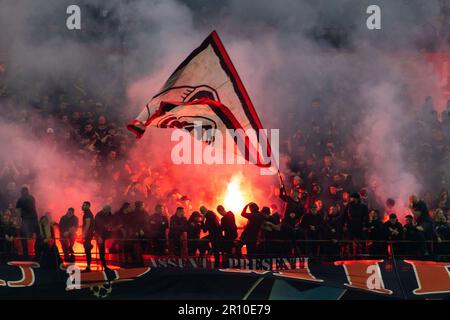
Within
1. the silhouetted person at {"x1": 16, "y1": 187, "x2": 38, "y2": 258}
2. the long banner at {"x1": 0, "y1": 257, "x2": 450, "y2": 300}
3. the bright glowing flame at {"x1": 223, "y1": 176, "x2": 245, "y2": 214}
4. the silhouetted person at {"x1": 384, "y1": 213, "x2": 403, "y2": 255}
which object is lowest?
the long banner at {"x1": 0, "y1": 257, "x2": 450, "y2": 300}

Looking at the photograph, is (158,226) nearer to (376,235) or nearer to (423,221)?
(376,235)

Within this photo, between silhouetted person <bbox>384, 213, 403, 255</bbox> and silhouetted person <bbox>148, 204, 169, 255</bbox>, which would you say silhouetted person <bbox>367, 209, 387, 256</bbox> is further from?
silhouetted person <bbox>148, 204, 169, 255</bbox>

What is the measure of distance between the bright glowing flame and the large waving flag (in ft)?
11.2

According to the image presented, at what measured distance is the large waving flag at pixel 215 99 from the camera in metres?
15.1

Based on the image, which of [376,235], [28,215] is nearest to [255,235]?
[376,235]

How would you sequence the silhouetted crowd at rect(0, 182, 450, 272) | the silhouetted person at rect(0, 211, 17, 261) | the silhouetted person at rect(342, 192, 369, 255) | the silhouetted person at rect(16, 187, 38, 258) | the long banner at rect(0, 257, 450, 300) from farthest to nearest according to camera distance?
the silhouetted person at rect(16, 187, 38, 258) < the silhouetted person at rect(0, 211, 17, 261) < the silhouetted person at rect(342, 192, 369, 255) < the silhouetted crowd at rect(0, 182, 450, 272) < the long banner at rect(0, 257, 450, 300)

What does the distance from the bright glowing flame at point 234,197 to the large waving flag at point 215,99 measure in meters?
3.41

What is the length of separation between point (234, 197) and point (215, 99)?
4.03 metres

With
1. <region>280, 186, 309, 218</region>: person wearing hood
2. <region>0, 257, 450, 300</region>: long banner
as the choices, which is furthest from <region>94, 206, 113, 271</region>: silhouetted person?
<region>280, 186, 309, 218</region>: person wearing hood

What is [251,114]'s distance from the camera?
15.1 metres

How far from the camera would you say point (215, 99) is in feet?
49.8

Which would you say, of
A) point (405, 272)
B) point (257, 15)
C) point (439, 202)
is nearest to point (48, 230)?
point (405, 272)

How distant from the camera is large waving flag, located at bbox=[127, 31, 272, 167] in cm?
1512
